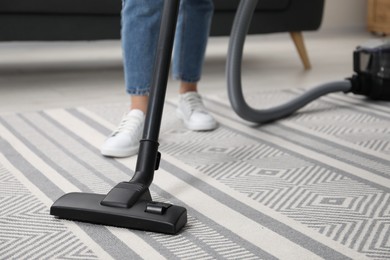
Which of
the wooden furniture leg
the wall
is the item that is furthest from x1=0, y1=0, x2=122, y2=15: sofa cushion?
the wall

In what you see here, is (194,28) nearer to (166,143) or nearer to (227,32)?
(166,143)

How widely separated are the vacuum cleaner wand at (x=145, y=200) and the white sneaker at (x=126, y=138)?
322 mm

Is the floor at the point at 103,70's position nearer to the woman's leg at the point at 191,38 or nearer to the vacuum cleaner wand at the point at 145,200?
the woman's leg at the point at 191,38

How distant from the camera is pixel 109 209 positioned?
0.92 m

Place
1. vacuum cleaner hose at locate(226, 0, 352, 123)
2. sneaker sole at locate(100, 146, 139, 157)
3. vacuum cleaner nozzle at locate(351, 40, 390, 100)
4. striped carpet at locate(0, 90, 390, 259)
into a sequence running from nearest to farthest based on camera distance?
striped carpet at locate(0, 90, 390, 259), sneaker sole at locate(100, 146, 139, 157), vacuum cleaner hose at locate(226, 0, 352, 123), vacuum cleaner nozzle at locate(351, 40, 390, 100)

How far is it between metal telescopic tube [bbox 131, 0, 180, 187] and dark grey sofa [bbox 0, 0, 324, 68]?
1.17 m

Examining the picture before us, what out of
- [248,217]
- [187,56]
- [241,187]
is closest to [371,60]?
[187,56]

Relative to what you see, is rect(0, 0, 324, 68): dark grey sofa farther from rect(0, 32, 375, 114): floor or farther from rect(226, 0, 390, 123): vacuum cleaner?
rect(226, 0, 390, 123): vacuum cleaner

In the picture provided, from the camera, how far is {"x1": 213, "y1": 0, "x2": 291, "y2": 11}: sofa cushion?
2323 millimetres

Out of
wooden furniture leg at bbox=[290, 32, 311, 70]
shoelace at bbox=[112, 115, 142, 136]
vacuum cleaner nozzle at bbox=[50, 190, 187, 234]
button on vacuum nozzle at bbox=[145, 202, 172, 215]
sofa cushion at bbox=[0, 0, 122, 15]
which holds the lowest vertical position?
wooden furniture leg at bbox=[290, 32, 311, 70]

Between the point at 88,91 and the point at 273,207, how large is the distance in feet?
4.00

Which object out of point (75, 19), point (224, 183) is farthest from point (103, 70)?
point (224, 183)

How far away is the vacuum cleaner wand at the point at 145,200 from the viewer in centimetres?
91

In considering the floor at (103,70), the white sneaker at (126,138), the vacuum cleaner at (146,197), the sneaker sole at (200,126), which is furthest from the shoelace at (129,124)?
the floor at (103,70)
